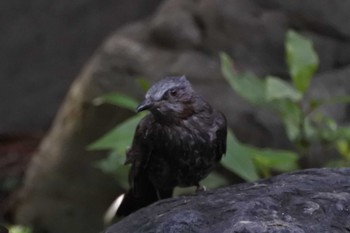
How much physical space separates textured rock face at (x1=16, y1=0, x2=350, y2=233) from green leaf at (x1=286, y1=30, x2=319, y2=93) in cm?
84

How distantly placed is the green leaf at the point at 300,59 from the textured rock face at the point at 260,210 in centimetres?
214

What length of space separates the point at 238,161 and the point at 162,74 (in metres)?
1.91

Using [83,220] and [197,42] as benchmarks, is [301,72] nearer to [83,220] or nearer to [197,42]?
[197,42]

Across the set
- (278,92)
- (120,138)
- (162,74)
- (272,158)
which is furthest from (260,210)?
(162,74)

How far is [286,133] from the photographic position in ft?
24.7

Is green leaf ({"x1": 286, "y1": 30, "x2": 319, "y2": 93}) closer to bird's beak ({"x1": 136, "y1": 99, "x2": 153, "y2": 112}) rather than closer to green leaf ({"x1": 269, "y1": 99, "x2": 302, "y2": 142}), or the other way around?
green leaf ({"x1": 269, "y1": 99, "x2": 302, "y2": 142})

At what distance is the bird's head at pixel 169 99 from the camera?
16.5ft

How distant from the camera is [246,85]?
679 centimetres

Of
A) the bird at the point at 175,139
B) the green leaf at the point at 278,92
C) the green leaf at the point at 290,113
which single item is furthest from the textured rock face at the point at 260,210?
the green leaf at the point at 290,113

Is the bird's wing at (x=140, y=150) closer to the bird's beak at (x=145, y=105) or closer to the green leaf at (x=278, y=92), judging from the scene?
the bird's beak at (x=145, y=105)

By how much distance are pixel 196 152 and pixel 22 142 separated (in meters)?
5.59

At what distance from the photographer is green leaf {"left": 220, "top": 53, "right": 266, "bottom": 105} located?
6676 mm

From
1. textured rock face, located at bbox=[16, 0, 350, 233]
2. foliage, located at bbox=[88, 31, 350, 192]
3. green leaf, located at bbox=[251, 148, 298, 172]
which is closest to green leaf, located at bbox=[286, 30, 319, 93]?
foliage, located at bbox=[88, 31, 350, 192]

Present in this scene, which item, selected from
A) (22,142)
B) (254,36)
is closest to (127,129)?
(254,36)
